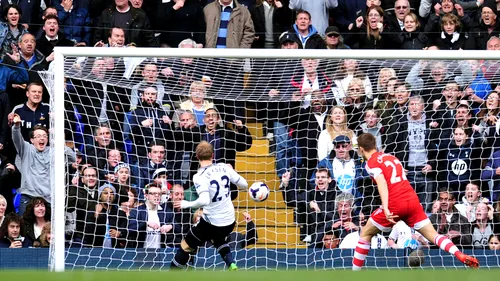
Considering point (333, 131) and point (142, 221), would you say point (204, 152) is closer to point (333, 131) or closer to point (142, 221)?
point (142, 221)

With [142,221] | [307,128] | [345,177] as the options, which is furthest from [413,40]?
[142,221]

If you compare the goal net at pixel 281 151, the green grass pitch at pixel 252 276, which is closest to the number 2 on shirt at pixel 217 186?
the goal net at pixel 281 151

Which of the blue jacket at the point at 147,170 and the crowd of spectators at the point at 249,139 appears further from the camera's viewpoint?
the blue jacket at the point at 147,170

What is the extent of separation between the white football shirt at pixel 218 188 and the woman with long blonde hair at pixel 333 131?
1423 millimetres

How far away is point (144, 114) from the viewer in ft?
42.8

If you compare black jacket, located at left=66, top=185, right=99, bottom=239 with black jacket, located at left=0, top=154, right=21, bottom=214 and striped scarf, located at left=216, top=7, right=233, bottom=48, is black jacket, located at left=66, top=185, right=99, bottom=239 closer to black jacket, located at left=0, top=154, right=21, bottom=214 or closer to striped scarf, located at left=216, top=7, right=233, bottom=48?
black jacket, located at left=0, top=154, right=21, bottom=214

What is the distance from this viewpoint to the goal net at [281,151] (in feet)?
41.4

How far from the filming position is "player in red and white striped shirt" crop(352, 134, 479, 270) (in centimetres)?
1163

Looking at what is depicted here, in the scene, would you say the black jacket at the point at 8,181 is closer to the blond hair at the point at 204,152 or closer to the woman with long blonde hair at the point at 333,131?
the blond hair at the point at 204,152

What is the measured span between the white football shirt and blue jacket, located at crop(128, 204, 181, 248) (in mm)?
842

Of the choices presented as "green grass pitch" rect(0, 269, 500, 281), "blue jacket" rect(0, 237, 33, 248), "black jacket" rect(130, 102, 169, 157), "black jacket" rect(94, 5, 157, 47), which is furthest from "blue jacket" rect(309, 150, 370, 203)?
"green grass pitch" rect(0, 269, 500, 281)

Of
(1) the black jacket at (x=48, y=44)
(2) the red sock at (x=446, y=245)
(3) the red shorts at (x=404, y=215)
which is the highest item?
(1) the black jacket at (x=48, y=44)

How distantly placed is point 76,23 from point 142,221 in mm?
2997

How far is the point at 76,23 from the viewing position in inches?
573
